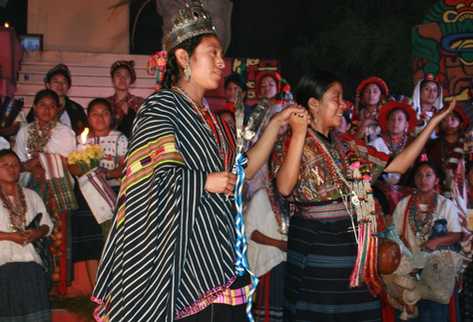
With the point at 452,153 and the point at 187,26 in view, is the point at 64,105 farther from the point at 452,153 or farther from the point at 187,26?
the point at 187,26

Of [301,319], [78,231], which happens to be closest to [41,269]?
[78,231]

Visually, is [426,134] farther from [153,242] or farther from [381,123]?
[381,123]

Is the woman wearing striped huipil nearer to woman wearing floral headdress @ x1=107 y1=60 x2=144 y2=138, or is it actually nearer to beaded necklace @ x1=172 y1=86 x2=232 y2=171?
beaded necklace @ x1=172 y1=86 x2=232 y2=171

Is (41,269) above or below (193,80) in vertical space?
below

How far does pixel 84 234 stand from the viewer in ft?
23.0

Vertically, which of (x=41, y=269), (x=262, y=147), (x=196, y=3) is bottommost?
(x=41, y=269)

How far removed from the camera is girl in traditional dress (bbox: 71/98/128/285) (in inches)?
274

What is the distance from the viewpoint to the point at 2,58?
1110 cm

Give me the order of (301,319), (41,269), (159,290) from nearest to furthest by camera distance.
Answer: (159,290) < (301,319) < (41,269)

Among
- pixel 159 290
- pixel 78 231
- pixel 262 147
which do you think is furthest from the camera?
pixel 78 231

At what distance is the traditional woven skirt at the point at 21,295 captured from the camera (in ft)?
19.4

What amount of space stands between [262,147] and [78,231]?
12.3 feet

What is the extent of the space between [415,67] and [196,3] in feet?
28.4

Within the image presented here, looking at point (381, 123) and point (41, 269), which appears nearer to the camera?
point (41, 269)
